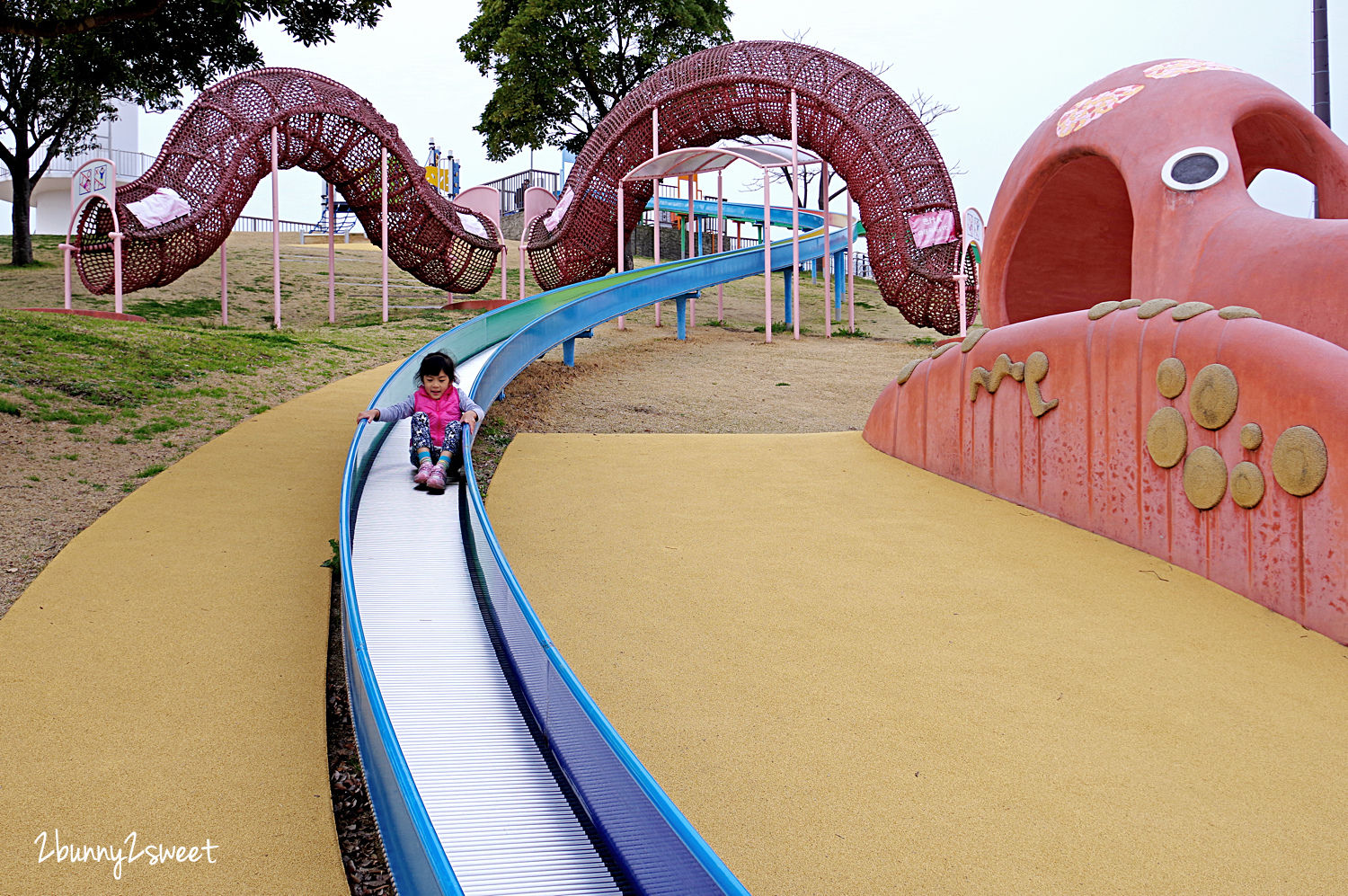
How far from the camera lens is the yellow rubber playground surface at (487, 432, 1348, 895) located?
3367 millimetres

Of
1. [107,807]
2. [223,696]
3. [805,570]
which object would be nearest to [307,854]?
[107,807]

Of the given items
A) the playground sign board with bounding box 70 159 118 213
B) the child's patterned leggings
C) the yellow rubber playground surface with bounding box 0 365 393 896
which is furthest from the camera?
the playground sign board with bounding box 70 159 118 213

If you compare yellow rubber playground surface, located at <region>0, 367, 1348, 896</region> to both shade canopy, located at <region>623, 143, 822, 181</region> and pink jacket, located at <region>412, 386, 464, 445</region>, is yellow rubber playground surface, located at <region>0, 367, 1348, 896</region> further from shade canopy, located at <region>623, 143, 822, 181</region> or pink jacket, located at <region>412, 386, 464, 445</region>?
shade canopy, located at <region>623, 143, 822, 181</region>

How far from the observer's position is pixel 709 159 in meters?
17.5

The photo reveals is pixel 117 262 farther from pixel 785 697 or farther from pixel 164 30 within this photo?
pixel 785 697

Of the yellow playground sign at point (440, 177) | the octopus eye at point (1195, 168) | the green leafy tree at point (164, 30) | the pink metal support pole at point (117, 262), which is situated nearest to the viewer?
the octopus eye at point (1195, 168)

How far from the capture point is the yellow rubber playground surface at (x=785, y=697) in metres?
3.31

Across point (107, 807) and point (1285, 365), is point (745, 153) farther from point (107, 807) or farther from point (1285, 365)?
point (107, 807)

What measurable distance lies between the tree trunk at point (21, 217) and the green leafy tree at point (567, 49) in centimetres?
1127

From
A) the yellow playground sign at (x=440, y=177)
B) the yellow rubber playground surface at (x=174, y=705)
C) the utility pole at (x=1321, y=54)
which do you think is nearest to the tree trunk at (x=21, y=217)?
the yellow playground sign at (x=440, y=177)

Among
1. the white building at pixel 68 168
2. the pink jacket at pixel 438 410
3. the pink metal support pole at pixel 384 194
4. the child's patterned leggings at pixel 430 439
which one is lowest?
the child's patterned leggings at pixel 430 439

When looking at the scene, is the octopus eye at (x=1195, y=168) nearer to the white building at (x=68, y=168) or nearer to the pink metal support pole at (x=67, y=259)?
the pink metal support pole at (x=67, y=259)

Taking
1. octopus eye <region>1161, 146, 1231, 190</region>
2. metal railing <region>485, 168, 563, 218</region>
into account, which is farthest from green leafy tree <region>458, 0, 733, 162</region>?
octopus eye <region>1161, 146, 1231, 190</region>

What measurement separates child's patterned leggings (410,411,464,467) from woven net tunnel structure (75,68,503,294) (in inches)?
360
